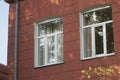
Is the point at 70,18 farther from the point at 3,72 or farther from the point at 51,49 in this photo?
the point at 3,72

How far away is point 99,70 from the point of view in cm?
1403

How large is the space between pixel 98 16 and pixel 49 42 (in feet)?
7.67

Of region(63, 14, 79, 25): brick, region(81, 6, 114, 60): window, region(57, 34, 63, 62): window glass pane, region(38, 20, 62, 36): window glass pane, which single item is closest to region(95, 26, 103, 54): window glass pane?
region(81, 6, 114, 60): window

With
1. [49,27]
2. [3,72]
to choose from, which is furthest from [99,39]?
[3,72]

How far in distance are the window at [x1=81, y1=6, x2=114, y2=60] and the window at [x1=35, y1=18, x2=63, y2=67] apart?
107 centimetres

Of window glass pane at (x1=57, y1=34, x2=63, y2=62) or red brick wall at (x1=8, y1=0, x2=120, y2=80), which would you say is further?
window glass pane at (x1=57, y1=34, x2=63, y2=62)

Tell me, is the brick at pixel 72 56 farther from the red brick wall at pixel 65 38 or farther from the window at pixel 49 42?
the window at pixel 49 42

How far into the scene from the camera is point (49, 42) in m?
17.1

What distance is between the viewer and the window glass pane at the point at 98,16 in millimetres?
15656

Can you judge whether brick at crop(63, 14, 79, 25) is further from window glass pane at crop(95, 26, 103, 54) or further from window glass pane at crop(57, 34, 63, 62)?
window glass pane at crop(95, 26, 103, 54)

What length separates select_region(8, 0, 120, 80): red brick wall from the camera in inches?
601

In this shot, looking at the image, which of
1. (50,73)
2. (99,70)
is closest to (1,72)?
(50,73)

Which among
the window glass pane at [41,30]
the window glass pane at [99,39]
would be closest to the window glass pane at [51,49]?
the window glass pane at [41,30]

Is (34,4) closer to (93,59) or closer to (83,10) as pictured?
(83,10)
